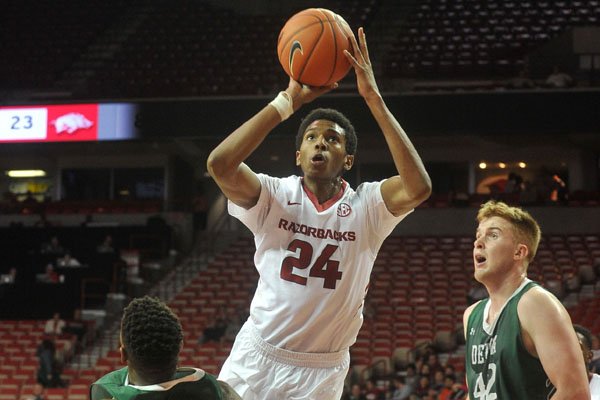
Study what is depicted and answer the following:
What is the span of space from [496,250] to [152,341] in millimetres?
1626

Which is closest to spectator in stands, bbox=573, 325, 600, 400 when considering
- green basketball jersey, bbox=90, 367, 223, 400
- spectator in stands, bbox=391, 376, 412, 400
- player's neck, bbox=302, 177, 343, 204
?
player's neck, bbox=302, 177, 343, 204

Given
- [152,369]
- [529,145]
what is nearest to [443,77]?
[529,145]

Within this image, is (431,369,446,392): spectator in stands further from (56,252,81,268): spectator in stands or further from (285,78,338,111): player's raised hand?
(56,252,81,268): spectator in stands

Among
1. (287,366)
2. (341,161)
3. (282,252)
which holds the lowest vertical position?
(287,366)

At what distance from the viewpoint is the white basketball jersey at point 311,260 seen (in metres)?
4.33

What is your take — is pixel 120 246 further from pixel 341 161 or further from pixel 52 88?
pixel 341 161

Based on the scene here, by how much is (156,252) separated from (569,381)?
58.6 feet

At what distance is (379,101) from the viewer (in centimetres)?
427

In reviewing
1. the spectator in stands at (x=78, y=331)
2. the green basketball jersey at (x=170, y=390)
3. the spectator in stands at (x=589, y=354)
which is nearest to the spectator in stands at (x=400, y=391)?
the spectator in stands at (x=78, y=331)

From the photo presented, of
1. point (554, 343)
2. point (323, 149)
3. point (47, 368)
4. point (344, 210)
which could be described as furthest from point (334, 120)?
point (47, 368)

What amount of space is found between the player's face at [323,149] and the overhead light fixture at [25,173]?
2217 centimetres

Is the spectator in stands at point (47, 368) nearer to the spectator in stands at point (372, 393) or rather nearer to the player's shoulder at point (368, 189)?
the spectator in stands at point (372, 393)

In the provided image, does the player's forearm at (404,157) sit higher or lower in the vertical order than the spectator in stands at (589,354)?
higher

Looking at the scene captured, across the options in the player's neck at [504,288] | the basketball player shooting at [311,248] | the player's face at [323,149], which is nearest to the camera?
the player's neck at [504,288]
